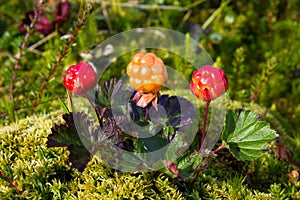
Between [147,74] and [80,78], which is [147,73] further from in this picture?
[80,78]

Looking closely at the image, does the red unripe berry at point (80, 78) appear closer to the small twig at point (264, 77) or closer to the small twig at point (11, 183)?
the small twig at point (11, 183)

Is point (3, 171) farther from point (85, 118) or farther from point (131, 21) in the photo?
point (131, 21)

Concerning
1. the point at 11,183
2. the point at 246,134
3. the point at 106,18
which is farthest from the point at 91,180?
the point at 106,18

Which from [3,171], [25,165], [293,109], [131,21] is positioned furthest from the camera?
[131,21]

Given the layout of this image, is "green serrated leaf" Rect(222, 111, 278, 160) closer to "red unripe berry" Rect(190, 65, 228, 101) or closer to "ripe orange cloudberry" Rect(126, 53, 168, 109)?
"red unripe berry" Rect(190, 65, 228, 101)

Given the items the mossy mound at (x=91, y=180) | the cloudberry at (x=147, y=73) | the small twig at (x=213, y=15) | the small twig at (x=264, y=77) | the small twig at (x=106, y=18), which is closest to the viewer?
the cloudberry at (x=147, y=73)

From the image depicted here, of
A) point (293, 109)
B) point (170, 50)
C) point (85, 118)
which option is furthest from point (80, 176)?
point (293, 109)

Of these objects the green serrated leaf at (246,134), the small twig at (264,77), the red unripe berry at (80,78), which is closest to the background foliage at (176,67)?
the small twig at (264,77)
